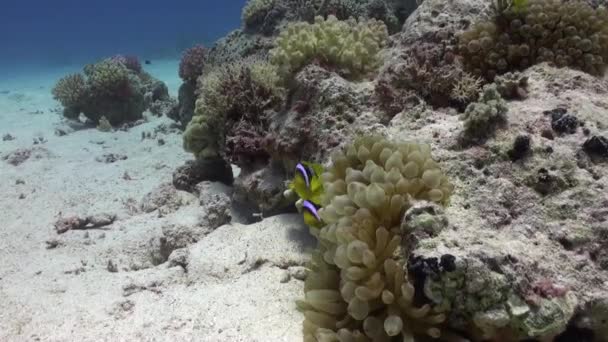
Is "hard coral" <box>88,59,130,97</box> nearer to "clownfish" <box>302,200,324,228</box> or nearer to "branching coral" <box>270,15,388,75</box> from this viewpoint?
"branching coral" <box>270,15,388,75</box>

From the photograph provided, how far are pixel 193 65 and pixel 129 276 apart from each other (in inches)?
271

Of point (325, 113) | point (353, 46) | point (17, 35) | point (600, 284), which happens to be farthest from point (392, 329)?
point (17, 35)

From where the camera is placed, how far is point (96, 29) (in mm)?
56312

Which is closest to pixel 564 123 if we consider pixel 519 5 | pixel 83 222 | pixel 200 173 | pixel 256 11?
pixel 519 5

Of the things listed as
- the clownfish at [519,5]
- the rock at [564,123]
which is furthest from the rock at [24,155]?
the rock at [564,123]

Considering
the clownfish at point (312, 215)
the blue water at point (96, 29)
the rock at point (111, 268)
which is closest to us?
the clownfish at point (312, 215)

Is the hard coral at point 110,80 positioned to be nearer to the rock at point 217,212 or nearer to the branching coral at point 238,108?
the branching coral at point 238,108

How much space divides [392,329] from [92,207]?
5.81 metres

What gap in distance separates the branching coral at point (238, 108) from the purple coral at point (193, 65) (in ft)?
13.4

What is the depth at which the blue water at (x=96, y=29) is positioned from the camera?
4281 centimetres

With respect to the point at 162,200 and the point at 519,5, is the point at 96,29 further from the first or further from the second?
the point at 519,5

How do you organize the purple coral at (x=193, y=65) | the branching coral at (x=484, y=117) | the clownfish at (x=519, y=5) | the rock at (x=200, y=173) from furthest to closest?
the purple coral at (x=193, y=65) < the rock at (x=200, y=173) < the clownfish at (x=519, y=5) < the branching coral at (x=484, y=117)

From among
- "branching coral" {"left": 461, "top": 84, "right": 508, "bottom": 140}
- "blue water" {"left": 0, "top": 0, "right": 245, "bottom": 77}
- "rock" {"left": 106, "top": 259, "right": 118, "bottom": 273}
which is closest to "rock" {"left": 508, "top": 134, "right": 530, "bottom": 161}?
"branching coral" {"left": 461, "top": 84, "right": 508, "bottom": 140}

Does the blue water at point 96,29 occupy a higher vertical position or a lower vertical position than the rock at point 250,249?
lower
